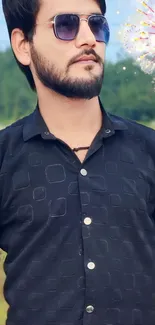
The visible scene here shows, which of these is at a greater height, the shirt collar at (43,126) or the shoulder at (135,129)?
the shirt collar at (43,126)

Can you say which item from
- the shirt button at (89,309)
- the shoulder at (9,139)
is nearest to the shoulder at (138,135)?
the shoulder at (9,139)

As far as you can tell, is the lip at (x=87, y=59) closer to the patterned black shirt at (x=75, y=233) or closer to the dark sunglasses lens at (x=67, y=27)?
the dark sunglasses lens at (x=67, y=27)

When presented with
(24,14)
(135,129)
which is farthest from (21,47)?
(135,129)

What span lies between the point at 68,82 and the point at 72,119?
4.1 inches

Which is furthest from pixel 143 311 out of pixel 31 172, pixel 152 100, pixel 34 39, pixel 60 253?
pixel 152 100

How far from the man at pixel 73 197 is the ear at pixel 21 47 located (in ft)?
0.11

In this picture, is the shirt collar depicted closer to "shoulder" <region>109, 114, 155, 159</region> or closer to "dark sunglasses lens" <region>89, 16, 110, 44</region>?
"shoulder" <region>109, 114, 155, 159</region>

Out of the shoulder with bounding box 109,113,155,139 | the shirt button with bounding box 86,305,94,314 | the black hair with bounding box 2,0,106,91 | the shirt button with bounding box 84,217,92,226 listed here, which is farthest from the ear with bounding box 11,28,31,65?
the shirt button with bounding box 86,305,94,314

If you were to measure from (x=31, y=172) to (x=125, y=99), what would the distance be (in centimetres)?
68

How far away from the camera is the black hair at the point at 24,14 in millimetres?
1406

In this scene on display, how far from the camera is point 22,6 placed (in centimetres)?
143

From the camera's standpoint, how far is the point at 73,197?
1306 mm

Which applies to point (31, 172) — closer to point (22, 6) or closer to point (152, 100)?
point (22, 6)

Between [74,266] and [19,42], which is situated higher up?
[19,42]
